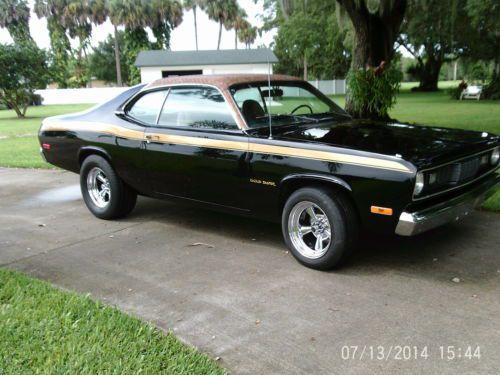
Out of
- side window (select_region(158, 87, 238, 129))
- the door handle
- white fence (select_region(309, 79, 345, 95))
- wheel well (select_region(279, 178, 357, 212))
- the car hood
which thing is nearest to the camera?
the car hood

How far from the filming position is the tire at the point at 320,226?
13.5ft

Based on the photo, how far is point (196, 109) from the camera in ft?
17.1

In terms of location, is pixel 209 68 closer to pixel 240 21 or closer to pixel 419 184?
pixel 240 21

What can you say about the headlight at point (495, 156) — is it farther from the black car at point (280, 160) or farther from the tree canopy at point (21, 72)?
the tree canopy at point (21, 72)

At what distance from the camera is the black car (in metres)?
3.99

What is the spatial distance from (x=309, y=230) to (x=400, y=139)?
1.13 metres

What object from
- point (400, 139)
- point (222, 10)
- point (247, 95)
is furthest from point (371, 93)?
point (222, 10)

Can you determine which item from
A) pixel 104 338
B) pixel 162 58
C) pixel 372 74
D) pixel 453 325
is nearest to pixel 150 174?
pixel 104 338

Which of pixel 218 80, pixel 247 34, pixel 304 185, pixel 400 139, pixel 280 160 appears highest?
pixel 247 34

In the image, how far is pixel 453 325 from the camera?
3.35 metres

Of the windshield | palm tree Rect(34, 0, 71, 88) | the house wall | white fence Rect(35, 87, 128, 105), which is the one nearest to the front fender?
the windshield

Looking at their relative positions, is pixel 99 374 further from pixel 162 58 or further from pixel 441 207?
pixel 162 58

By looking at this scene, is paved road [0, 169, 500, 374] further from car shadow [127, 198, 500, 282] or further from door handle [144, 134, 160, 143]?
door handle [144, 134, 160, 143]

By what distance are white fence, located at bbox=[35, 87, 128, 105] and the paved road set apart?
41427 millimetres
